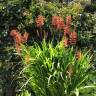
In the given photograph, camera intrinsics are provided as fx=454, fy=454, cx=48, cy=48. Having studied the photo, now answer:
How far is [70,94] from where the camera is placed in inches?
252

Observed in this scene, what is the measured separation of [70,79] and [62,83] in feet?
0.44

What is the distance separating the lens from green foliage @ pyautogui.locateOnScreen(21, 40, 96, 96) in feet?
21.0

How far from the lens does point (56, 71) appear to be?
21.0ft

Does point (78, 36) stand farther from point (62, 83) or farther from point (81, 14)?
point (62, 83)

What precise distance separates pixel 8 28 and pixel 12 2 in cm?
54

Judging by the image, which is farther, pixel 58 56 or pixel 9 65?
pixel 9 65

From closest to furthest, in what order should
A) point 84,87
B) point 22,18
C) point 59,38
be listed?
point 84,87 < point 59,38 < point 22,18

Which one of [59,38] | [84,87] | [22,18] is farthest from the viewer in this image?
[22,18]

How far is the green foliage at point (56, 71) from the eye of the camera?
21.0ft

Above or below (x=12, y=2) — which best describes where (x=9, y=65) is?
below

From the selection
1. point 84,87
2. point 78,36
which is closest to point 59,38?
point 78,36

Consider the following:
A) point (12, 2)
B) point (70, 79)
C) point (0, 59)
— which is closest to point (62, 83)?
point (70, 79)

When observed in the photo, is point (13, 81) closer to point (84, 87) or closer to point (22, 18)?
point (22, 18)

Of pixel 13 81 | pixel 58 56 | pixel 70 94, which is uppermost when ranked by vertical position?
pixel 58 56
